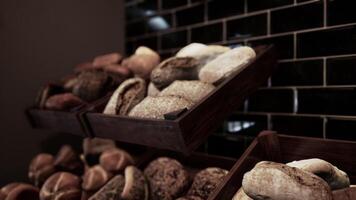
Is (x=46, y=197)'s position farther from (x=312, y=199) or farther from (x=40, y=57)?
(x=312, y=199)

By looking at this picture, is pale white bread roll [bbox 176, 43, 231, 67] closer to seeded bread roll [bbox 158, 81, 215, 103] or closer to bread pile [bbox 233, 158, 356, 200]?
seeded bread roll [bbox 158, 81, 215, 103]

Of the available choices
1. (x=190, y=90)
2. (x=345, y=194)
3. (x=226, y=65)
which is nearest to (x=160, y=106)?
(x=190, y=90)

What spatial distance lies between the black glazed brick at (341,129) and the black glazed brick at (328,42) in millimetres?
196

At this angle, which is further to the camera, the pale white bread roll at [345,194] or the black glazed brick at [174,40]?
the black glazed brick at [174,40]

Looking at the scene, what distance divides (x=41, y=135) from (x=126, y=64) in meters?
0.57

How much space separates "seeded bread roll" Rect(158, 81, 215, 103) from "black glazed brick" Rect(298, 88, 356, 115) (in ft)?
1.03

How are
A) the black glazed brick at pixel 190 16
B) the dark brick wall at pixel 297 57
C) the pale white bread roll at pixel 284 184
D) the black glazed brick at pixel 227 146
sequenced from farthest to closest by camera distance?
the black glazed brick at pixel 190 16
the black glazed brick at pixel 227 146
the dark brick wall at pixel 297 57
the pale white bread roll at pixel 284 184

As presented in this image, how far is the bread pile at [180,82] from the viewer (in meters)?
0.85

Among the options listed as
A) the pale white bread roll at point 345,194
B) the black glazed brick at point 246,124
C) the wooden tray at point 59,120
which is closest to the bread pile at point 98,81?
the wooden tray at point 59,120

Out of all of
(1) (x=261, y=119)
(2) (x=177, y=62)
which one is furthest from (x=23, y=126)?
(1) (x=261, y=119)

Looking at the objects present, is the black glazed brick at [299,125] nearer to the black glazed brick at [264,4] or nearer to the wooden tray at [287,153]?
the wooden tray at [287,153]

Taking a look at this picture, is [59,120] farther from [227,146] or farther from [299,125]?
[299,125]

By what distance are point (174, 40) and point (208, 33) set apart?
0.21 m

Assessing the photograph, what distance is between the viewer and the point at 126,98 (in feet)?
3.21
